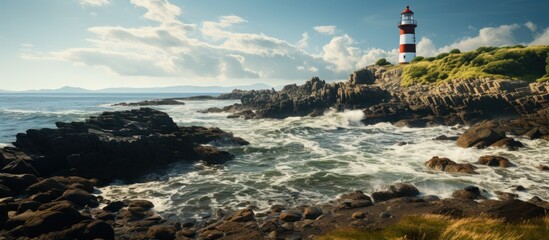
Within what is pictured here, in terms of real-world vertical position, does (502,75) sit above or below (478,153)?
above

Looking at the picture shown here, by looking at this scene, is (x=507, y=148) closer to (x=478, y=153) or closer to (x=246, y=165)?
(x=478, y=153)

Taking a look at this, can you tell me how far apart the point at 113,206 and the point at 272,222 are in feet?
28.1

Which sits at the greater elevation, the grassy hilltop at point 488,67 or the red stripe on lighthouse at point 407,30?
the red stripe on lighthouse at point 407,30

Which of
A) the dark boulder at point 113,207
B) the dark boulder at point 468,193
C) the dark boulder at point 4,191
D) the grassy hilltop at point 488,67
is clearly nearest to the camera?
the dark boulder at point 113,207

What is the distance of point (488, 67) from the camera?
61.6 metres

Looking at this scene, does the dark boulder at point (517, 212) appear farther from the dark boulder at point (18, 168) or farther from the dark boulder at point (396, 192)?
the dark boulder at point (18, 168)

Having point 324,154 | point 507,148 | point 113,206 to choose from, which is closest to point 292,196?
point 113,206

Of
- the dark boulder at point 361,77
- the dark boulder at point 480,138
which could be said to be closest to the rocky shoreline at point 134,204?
the dark boulder at point 480,138

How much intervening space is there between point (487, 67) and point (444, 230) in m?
61.7

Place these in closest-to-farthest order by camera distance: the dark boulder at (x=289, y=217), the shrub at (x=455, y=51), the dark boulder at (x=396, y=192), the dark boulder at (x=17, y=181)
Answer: the dark boulder at (x=289, y=217) → the dark boulder at (x=396, y=192) → the dark boulder at (x=17, y=181) → the shrub at (x=455, y=51)

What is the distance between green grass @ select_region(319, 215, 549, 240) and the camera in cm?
1023

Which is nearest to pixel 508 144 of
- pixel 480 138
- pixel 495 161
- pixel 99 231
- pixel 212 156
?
pixel 480 138

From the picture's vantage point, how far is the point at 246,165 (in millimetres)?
27750

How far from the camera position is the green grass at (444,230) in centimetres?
1023
